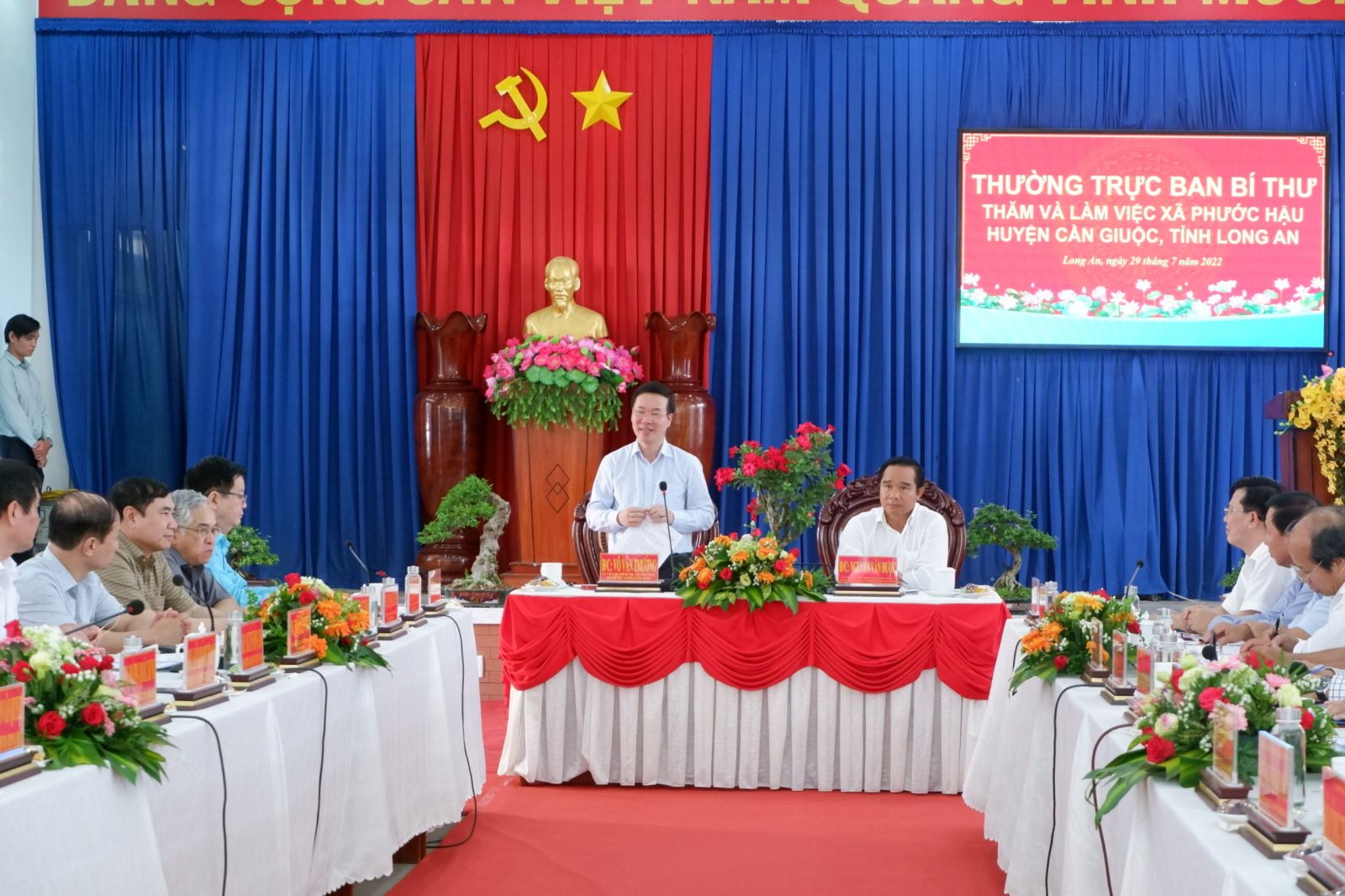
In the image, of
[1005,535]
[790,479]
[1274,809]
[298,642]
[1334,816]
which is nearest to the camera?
[1334,816]

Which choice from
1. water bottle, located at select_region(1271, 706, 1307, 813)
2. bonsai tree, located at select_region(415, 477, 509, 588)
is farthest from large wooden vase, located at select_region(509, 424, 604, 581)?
water bottle, located at select_region(1271, 706, 1307, 813)

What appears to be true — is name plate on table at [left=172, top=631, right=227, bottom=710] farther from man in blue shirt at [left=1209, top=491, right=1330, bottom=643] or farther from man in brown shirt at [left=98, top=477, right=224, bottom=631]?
man in blue shirt at [left=1209, top=491, right=1330, bottom=643]

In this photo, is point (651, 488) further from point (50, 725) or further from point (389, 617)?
point (50, 725)

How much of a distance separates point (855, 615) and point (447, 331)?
409 centimetres

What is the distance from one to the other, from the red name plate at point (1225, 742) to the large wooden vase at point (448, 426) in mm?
5949

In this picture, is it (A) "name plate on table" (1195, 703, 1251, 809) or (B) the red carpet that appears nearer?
(A) "name plate on table" (1195, 703, 1251, 809)

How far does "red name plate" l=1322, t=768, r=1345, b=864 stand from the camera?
164 centimetres

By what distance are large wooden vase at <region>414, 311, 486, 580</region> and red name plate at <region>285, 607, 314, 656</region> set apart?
456 cm

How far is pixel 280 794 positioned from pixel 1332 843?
6.21ft

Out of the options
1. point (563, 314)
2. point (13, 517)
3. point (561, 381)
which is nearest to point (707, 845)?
point (13, 517)

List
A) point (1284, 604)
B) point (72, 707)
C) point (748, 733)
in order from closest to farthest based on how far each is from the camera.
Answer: point (72, 707), point (1284, 604), point (748, 733)

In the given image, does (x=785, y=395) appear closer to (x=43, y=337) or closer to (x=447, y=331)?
(x=447, y=331)

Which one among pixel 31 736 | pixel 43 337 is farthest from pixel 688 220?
pixel 31 736

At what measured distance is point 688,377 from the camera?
25.2 feet
